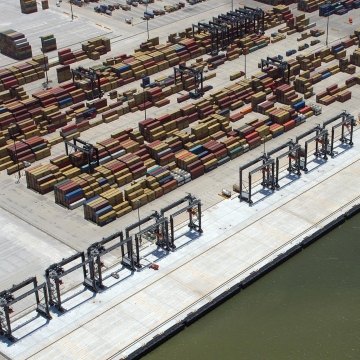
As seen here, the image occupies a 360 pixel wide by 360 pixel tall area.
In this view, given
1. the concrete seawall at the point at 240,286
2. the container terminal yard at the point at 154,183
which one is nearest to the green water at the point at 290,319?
the concrete seawall at the point at 240,286

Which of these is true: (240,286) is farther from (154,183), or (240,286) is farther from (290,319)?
(154,183)

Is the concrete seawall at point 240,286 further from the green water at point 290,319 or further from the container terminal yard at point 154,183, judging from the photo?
the green water at point 290,319

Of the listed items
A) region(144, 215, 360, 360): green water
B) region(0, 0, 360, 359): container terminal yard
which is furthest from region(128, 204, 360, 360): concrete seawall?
region(144, 215, 360, 360): green water

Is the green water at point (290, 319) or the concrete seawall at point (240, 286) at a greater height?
the concrete seawall at point (240, 286)


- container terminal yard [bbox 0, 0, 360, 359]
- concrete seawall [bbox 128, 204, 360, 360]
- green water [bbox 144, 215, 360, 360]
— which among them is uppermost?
container terminal yard [bbox 0, 0, 360, 359]

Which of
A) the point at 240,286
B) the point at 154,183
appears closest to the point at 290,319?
the point at 240,286

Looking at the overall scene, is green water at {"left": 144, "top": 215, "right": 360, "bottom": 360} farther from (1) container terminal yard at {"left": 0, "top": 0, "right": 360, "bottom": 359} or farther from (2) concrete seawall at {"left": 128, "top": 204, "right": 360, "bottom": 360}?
(1) container terminal yard at {"left": 0, "top": 0, "right": 360, "bottom": 359}

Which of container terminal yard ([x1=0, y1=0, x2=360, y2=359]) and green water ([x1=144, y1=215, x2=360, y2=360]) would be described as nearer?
green water ([x1=144, y1=215, x2=360, y2=360])
